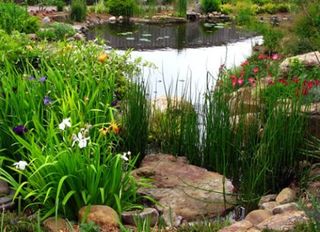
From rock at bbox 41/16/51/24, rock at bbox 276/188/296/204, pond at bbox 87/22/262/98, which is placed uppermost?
A: rock at bbox 41/16/51/24

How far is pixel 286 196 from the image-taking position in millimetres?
4152

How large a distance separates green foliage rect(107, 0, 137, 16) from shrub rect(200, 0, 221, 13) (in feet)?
7.66

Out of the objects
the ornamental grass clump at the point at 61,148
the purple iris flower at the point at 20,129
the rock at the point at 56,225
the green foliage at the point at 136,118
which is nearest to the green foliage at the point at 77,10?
the ornamental grass clump at the point at 61,148

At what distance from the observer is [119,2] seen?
16.1m

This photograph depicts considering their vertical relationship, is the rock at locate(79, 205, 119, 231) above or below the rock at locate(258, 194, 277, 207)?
above

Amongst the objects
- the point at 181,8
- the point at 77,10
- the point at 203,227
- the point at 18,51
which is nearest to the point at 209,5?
the point at 181,8

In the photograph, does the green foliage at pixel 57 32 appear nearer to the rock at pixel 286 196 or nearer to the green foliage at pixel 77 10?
the green foliage at pixel 77 10

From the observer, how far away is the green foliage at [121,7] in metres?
16.1

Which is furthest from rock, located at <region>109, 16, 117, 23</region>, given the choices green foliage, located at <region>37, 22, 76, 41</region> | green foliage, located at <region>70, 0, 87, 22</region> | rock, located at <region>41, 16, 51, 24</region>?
green foliage, located at <region>37, 22, 76, 41</region>

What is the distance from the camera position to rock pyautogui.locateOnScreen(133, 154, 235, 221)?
4.04m

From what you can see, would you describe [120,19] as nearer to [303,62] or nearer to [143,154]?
[303,62]

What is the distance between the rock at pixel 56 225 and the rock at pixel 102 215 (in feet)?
0.33

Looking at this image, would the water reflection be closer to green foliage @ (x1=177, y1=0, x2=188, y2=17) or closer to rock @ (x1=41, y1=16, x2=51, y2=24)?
green foliage @ (x1=177, y1=0, x2=188, y2=17)

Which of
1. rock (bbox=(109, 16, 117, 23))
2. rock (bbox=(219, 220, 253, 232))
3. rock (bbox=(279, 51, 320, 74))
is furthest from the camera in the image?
rock (bbox=(109, 16, 117, 23))
